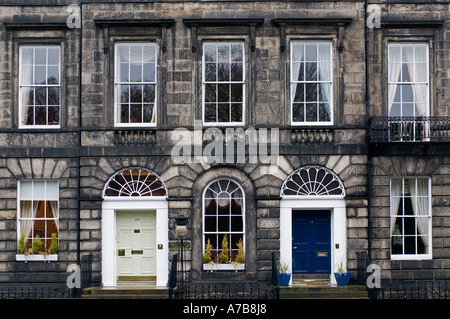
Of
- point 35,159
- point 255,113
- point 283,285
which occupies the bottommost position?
point 283,285

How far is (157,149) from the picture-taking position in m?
18.9

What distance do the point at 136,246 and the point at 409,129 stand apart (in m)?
8.68

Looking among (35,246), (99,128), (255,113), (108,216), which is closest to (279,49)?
(255,113)

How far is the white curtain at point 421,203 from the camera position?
63.3 ft

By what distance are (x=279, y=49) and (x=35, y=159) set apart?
7.85 m

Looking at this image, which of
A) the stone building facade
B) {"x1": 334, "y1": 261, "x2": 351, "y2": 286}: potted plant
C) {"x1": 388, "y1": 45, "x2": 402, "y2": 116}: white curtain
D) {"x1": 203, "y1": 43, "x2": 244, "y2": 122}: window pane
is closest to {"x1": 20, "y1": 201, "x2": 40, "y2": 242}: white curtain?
the stone building facade

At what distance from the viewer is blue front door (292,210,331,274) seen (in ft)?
62.6

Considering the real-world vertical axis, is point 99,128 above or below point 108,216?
above

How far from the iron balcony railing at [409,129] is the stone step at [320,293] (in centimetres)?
430

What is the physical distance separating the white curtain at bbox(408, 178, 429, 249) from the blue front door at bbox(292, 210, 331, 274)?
105 inches

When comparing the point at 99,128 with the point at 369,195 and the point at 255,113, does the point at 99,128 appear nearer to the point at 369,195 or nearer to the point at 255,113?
the point at 255,113

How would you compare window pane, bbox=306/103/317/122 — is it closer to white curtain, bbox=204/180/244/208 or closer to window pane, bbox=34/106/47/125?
white curtain, bbox=204/180/244/208

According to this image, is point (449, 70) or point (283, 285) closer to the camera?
point (283, 285)

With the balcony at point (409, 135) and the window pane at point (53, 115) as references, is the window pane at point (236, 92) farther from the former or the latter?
the window pane at point (53, 115)
